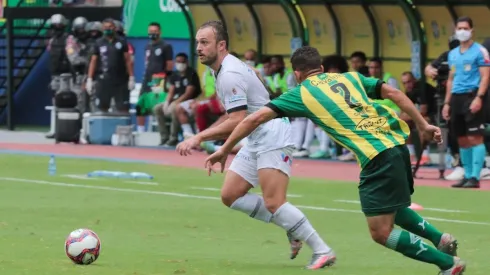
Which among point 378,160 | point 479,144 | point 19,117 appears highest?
point 378,160

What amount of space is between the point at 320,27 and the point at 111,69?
4.26 m

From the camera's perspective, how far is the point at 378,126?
986cm

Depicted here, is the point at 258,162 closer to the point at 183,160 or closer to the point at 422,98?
the point at 422,98

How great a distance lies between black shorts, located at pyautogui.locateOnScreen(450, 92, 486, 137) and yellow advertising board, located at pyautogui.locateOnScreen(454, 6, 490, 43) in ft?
16.7

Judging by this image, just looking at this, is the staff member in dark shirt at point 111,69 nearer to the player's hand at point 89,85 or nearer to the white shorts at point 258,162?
the player's hand at point 89,85

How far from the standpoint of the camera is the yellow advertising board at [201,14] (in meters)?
27.8

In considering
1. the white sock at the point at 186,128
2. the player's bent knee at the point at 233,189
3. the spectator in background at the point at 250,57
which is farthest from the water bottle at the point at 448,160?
the player's bent knee at the point at 233,189

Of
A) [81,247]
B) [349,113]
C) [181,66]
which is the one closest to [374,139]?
[349,113]

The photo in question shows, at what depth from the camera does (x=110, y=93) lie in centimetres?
2780

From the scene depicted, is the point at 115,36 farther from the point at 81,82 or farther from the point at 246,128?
the point at 246,128

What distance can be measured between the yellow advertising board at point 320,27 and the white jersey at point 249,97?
1473 cm

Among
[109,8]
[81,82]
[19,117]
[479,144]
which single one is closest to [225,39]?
[479,144]

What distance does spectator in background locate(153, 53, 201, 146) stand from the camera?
26172 millimetres

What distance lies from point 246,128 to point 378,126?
3.00 feet
